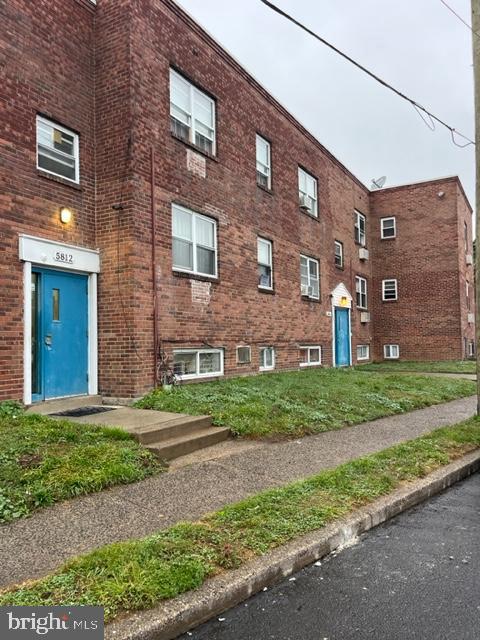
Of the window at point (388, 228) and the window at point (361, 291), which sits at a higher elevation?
the window at point (388, 228)

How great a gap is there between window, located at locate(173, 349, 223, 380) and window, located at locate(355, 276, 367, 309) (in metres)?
12.6

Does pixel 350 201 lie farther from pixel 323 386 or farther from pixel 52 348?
pixel 52 348

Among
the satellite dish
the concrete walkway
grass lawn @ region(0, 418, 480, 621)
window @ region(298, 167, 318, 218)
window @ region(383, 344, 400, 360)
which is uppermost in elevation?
the satellite dish

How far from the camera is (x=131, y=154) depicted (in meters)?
9.84

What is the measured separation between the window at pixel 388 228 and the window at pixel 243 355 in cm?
1495

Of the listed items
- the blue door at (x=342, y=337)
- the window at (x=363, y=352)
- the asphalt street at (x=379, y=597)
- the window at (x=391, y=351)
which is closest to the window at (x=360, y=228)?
the blue door at (x=342, y=337)

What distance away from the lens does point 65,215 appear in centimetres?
930

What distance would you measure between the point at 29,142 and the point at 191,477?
6.49m

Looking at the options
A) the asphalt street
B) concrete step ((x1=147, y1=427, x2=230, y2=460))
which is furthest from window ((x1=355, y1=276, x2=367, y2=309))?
the asphalt street

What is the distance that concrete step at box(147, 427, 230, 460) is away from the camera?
6295 millimetres

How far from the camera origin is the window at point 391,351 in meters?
24.8

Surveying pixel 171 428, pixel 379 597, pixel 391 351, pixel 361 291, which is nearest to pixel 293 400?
pixel 171 428

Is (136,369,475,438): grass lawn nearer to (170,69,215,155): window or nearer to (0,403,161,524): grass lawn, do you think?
(0,403,161,524): grass lawn

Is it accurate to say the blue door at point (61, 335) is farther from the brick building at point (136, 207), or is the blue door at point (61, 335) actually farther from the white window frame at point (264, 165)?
the white window frame at point (264, 165)
